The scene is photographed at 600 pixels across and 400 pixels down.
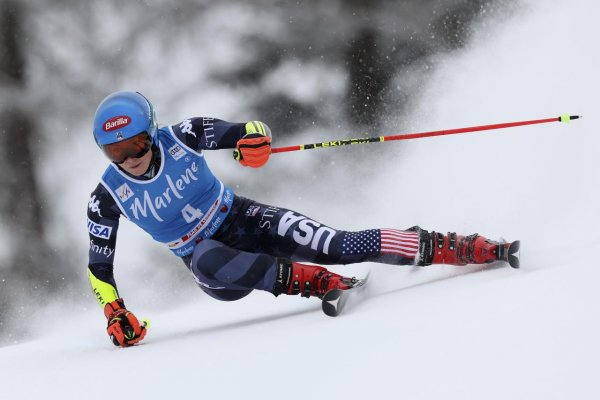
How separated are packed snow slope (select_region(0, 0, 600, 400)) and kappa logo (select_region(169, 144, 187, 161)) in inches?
32.2

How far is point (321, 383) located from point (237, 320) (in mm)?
1818

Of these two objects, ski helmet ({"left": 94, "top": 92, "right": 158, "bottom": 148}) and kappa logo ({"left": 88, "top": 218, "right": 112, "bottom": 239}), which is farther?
kappa logo ({"left": 88, "top": 218, "right": 112, "bottom": 239})

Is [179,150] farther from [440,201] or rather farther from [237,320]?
[440,201]

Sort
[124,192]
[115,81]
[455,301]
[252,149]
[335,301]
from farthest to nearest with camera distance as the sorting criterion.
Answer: [115,81]
[124,192]
[252,149]
[335,301]
[455,301]

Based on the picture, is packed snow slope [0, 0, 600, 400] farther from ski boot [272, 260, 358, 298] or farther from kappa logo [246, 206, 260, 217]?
kappa logo [246, 206, 260, 217]

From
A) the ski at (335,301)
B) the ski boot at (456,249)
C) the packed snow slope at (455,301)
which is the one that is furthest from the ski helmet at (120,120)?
the ski boot at (456,249)

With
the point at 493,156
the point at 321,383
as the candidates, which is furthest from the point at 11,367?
the point at 493,156

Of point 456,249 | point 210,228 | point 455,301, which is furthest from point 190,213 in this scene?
point 455,301

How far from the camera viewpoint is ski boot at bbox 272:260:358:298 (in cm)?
321

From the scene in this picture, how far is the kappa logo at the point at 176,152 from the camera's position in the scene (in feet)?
11.1

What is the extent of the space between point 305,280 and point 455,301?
1.01 metres

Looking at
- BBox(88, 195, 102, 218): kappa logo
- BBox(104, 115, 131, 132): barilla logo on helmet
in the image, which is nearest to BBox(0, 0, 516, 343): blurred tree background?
BBox(88, 195, 102, 218): kappa logo

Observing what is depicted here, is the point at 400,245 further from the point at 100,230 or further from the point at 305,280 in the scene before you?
the point at 100,230

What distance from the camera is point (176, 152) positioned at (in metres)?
3.38
